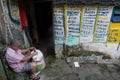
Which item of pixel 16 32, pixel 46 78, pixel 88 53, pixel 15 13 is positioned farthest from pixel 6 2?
pixel 88 53

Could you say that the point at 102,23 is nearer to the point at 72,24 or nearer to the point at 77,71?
the point at 72,24

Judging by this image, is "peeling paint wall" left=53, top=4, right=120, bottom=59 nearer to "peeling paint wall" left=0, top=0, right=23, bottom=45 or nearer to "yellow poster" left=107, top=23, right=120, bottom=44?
"yellow poster" left=107, top=23, right=120, bottom=44

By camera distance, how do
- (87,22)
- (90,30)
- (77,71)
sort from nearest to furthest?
(87,22)
(90,30)
(77,71)

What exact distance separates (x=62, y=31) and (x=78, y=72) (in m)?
1.32

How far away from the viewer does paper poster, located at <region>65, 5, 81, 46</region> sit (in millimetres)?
5158

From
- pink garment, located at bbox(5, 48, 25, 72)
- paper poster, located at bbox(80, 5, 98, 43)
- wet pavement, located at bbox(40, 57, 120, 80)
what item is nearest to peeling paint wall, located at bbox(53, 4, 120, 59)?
paper poster, located at bbox(80, 5, 98, 43)

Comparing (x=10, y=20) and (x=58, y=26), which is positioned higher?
(x=10, y=20)

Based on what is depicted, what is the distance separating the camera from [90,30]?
217 inches

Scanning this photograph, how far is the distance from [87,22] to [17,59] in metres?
2.19

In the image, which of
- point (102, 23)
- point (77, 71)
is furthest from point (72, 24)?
point (77, 71)

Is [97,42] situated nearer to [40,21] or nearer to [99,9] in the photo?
[99,9]

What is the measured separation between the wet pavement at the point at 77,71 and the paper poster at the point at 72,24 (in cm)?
75

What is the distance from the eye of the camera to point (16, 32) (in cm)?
562

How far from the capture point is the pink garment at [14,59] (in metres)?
4.55
